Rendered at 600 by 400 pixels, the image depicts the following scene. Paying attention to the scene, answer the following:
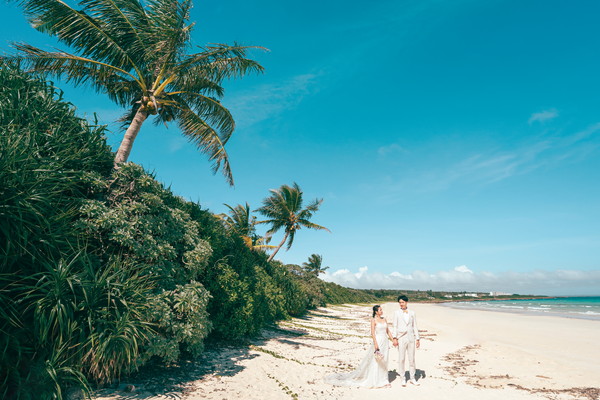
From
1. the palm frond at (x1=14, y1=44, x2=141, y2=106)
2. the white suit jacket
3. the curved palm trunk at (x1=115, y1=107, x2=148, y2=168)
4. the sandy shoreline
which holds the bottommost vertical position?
the sandy shoreline

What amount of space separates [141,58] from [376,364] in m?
11.8

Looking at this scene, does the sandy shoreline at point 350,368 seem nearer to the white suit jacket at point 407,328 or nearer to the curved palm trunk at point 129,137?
the white suit jacket at point 407,328

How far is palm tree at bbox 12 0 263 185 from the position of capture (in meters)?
9.24

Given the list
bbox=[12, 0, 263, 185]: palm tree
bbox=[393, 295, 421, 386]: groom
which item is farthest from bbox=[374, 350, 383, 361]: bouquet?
bbox=[12, 0, 263, 185]: palm tree

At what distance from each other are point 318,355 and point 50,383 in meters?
8.48

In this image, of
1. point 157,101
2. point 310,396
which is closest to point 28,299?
point 310,396

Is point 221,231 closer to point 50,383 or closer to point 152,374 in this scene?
point 152,374

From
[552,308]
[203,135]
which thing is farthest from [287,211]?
[552,308]

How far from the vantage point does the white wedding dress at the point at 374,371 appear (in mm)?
7617

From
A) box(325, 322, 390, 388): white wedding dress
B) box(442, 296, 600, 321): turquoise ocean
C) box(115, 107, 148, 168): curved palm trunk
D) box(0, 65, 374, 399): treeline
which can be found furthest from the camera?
box(442, 296, 600, 321): turquoise ocean

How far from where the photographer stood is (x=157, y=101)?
10086 mm

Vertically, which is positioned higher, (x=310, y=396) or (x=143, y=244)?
(x=143, y=244)

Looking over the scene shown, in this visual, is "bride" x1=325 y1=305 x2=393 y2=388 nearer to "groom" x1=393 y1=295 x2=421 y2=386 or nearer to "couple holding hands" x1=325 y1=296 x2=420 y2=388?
"couple holding hands" x1=325 y1=296 x2=420 y2=388

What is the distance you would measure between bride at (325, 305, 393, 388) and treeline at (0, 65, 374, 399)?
13.2ft
